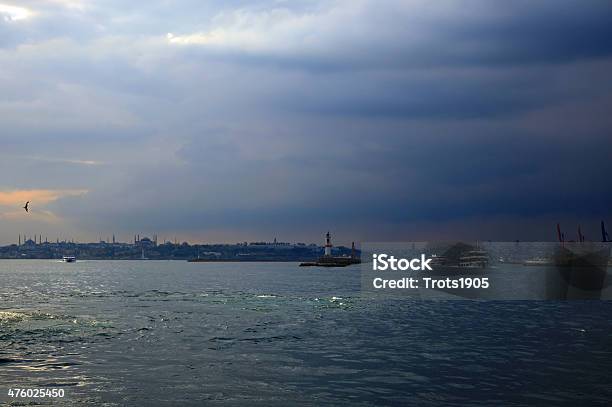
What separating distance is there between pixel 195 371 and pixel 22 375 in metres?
6.85

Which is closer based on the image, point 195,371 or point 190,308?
point 195,371

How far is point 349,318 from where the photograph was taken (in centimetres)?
4775

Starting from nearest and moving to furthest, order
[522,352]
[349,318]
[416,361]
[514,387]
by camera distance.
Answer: [514,387], [416,361], [522,352], [349,318]

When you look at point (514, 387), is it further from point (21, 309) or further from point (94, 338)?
point (21, 309)

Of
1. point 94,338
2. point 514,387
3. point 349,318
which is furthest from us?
point 349,318

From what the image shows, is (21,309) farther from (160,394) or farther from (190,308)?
(160,394)

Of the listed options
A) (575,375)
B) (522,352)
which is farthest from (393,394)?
(522,352)

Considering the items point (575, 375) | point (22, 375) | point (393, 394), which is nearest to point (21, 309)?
point (22, 375)

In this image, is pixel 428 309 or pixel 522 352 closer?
pixel 522 352

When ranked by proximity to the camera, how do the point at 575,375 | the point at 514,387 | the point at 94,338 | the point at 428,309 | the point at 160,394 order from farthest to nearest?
the point at 428,309, the point at 94,338, the point at 575,375, the point at 514,387, the point at 160,394

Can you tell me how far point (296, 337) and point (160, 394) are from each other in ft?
52.2

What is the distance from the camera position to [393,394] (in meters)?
20.9

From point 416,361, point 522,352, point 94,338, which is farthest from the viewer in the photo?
point 94,338

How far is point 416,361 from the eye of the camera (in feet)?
90.3
